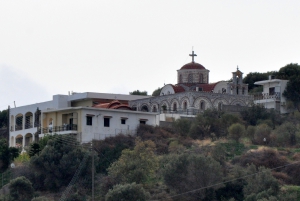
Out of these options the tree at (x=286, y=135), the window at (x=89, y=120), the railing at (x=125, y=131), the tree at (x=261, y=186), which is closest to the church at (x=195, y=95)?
the railing at (x=125, y=131)

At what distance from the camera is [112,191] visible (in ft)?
200

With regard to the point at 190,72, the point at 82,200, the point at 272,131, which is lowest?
the point at 82,200

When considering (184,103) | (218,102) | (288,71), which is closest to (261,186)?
(184,103)

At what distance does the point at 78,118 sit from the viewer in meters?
76.3

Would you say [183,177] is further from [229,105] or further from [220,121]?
[229,105]

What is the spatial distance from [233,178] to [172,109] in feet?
84.2

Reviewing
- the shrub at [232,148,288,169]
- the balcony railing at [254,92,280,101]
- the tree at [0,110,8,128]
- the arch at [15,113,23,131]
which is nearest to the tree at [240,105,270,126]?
the balcony railing at [254,92,280,101]

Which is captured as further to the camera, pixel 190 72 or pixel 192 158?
pixel 190 72

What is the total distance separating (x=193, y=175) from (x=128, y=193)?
5.57 meters

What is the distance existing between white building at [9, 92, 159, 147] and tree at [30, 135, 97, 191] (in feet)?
17.7

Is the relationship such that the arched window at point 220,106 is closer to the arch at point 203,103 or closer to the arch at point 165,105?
the arch at point 203,103

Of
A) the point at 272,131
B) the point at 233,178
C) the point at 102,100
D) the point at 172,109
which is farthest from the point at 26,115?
the point at 233,178

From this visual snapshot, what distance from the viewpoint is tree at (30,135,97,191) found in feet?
224

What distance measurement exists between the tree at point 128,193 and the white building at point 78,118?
1504 cm
